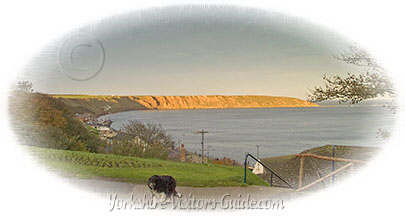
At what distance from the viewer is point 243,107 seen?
6289 millimetres

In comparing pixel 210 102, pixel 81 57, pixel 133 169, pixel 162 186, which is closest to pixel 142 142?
pixel 133 169

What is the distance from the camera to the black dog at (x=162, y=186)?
4883mm

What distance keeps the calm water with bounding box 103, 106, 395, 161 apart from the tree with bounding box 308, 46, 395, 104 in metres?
0.20

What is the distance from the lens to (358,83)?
6441 millimetres

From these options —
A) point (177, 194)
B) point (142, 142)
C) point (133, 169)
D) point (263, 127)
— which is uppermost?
point (263, 127)

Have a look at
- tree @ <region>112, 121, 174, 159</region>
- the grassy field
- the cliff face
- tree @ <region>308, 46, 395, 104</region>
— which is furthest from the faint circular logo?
tree @ <region>308, 46, 395, 104</region>

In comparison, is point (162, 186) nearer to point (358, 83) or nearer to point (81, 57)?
point (81, 57)

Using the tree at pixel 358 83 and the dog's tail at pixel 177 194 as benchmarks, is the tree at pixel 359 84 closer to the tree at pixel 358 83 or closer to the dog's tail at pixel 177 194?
the tree at pixel 358 83

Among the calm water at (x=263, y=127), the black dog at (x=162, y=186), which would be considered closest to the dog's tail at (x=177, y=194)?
the black dog at (x=162, y=186)

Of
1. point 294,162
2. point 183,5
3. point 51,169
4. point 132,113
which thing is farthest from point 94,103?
point 294,162

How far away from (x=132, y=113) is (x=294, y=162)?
2.48 meters

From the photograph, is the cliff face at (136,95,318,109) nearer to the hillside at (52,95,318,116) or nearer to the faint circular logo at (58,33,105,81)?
the hillside at (52,95,318,116)

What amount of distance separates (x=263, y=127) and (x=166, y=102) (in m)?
1.43

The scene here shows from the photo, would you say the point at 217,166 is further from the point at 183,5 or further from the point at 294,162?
the point at 183,5
